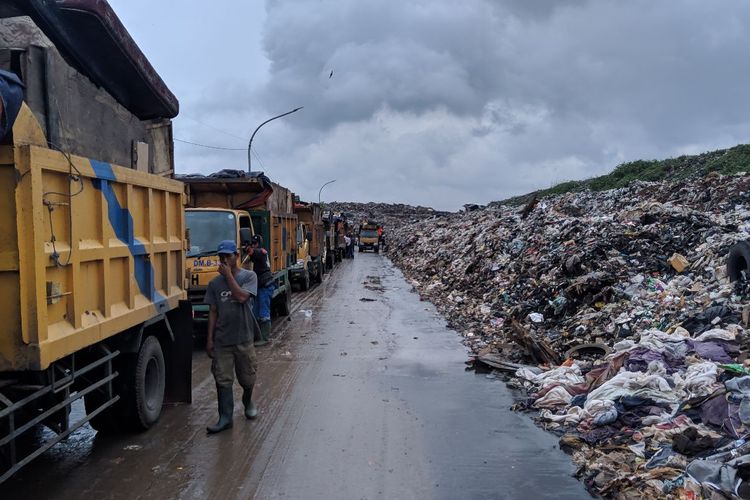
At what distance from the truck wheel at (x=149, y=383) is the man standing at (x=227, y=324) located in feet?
1.84

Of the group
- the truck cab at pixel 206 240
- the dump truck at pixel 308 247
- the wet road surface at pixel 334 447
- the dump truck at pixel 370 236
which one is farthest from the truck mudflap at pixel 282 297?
the dump truck at pixel 370 236

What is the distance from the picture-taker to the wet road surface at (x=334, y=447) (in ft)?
15.3

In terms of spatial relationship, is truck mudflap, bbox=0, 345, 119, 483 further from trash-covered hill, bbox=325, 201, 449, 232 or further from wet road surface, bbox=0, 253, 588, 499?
trash-covered hill, bbox=325, 201, 449, 232

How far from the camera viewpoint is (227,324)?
5977 millimetres

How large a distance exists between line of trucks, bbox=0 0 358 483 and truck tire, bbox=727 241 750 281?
24.9 feet

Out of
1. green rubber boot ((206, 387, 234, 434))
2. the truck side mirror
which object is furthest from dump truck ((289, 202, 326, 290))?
green rubber boot ((206, 387, 234, 434))

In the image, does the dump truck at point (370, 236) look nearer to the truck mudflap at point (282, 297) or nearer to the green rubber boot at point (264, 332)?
the truck mudflap at point (282, 297)

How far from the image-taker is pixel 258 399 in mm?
7082

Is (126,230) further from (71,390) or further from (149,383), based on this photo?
(149,383)

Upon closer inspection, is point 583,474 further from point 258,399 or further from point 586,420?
point 258,399

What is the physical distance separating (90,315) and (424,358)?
5965 mm

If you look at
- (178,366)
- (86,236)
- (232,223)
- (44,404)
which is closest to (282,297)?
(232,223)

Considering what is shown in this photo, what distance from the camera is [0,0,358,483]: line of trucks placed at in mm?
3594

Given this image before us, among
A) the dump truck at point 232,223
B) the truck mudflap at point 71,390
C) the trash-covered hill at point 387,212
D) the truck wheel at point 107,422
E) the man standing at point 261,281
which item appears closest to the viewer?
the truck mudflap at point 71,390
